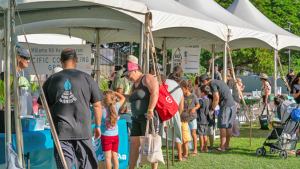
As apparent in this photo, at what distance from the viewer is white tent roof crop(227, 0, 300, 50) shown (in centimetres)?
959

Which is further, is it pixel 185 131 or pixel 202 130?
pixel 202 130

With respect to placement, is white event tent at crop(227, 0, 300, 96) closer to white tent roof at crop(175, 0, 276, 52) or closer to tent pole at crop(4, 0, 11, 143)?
white tent roof at crop(175, 0, 276, 52)

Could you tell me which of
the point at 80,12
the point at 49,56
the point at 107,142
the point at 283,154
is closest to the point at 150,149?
the point at 107,142

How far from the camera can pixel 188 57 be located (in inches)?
449

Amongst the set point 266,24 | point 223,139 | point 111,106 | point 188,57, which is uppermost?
point 266,24

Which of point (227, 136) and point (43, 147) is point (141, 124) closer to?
point (43, 147)

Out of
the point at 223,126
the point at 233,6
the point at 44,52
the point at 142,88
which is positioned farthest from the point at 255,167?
the point at 233,6

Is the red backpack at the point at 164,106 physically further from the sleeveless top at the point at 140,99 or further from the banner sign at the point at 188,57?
the banner sign at the point at 188,57

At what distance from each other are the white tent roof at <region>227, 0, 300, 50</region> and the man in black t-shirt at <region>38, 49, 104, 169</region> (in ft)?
24.1

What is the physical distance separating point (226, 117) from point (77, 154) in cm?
433

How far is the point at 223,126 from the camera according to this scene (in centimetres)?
704

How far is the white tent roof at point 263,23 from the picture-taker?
31.5ft

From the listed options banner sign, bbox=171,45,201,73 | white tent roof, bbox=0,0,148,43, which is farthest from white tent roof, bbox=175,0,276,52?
white tent roof, bbox=0,0,148,43

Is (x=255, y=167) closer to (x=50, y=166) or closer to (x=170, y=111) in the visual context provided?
(x=170, y=111)
